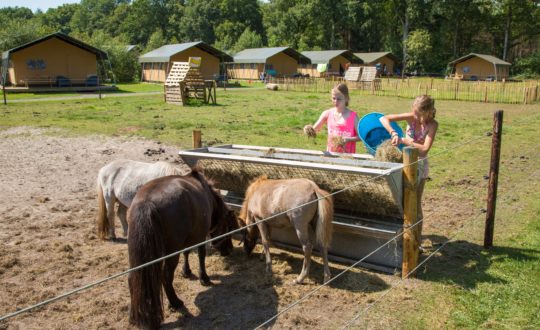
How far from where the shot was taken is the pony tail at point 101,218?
573 cm

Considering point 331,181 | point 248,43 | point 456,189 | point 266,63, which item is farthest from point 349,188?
point 248,43

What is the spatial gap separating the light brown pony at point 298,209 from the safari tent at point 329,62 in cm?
5181

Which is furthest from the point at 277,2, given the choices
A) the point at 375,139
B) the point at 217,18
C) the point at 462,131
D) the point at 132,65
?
the point at 375,139

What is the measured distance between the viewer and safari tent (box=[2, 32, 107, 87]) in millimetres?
32719

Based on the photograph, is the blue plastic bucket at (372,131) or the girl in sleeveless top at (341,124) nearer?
the girl in sleeveless top at (341,124)

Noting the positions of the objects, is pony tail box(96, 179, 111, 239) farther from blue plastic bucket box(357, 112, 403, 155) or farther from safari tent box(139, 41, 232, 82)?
safari tent box(139, 41, 232, 82)

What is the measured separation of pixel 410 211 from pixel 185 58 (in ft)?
136

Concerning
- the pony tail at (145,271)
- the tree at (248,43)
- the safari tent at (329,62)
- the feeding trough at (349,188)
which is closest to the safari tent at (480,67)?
the safari tent at (329,62)

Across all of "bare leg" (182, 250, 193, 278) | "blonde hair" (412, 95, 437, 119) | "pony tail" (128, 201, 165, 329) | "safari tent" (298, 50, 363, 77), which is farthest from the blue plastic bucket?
"safari tent" (298, 50, 363, 77)

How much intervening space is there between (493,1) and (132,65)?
48.4 metres

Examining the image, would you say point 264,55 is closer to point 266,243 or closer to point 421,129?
point 421,129

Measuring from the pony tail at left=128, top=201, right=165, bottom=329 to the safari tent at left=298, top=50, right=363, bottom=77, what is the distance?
175 feet

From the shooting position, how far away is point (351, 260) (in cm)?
513

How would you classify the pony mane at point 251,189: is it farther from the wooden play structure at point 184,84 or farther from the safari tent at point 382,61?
the safari tent at point 382,61
